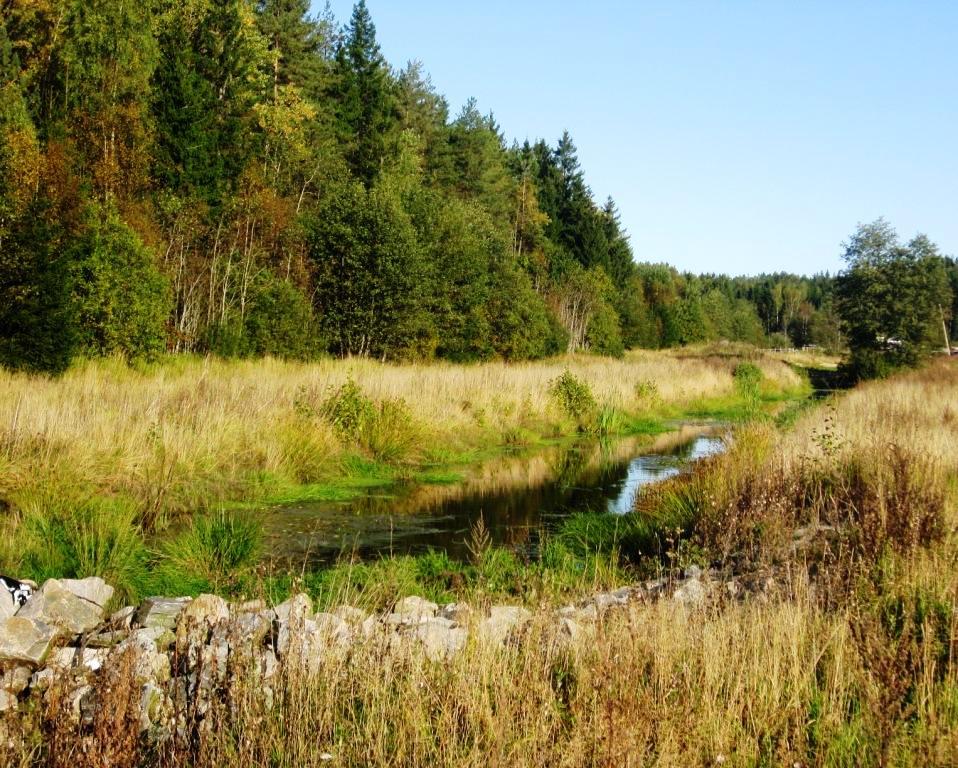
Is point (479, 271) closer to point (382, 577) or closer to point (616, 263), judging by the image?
point (382, 577)

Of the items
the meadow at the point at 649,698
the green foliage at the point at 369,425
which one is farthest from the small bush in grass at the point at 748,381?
the meadow at the point at 649,698

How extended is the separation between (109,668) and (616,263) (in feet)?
229

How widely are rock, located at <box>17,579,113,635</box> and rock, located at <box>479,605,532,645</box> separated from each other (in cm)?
250

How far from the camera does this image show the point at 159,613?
5.16 m

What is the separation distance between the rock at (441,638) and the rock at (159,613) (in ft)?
5.04

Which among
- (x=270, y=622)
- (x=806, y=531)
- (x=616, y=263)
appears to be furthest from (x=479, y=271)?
(x=616, y=263)

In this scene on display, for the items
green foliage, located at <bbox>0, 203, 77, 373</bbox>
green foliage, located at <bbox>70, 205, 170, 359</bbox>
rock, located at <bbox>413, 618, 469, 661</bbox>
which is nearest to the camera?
rock, located at <bbox>413, 618, 469, 661</bbox>

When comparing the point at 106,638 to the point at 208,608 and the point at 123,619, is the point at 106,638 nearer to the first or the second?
the point at 123,619

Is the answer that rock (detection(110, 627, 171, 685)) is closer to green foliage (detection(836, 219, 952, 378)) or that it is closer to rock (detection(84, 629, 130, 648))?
rock (detection(84, 629, 130, 648))

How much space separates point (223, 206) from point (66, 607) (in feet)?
79.9

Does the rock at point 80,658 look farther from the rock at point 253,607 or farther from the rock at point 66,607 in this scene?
the rock at point 253,607

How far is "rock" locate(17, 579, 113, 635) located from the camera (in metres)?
5.04

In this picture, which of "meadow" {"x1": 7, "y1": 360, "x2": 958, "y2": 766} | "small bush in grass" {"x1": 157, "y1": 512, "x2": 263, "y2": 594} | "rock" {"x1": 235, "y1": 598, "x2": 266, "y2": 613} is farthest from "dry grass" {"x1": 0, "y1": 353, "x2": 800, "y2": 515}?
"meadow" {"x1": 7, "y1": 360, "x2": 958, "y2": 766}

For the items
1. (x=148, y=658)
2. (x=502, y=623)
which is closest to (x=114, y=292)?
(x=148, y=658)
